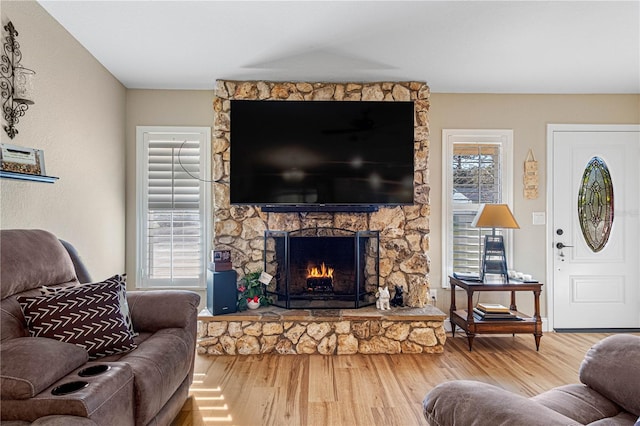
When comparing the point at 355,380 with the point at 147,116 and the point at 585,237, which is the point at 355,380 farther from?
the point at 147,116

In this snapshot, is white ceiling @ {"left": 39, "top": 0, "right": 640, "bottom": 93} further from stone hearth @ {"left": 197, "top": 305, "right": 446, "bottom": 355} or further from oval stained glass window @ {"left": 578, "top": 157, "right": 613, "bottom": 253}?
stone hearth @ {"left": 197, "top": 305, "right": 446, "bottom": 355}

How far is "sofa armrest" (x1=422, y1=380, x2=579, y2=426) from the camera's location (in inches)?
38.6

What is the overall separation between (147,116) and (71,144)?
1168mm

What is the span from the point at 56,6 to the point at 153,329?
2209mm

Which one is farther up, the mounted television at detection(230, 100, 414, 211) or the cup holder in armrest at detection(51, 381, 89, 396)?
the mounted television at detection(230, 100, 414, 211)

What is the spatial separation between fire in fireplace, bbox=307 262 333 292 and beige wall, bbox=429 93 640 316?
1.15m

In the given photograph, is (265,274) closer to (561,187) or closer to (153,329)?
(153,329)

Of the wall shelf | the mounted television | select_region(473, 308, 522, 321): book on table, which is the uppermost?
the mounted television

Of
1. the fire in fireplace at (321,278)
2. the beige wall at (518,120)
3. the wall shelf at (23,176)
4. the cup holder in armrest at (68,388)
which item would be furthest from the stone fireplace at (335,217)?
the cup holder in armrest at (68,388)

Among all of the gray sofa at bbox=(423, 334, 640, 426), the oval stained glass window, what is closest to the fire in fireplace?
the gray sofa at bbox=(423, 334, 640, 426)

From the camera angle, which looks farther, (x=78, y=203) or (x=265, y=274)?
(x=265, y=274)

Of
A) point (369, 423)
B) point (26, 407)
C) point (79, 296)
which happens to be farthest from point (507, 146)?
point (26, 407)

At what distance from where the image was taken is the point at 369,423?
2.15 metres

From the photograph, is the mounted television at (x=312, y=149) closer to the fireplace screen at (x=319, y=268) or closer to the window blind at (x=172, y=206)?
the fireplace screen at (x=319, y=268)
